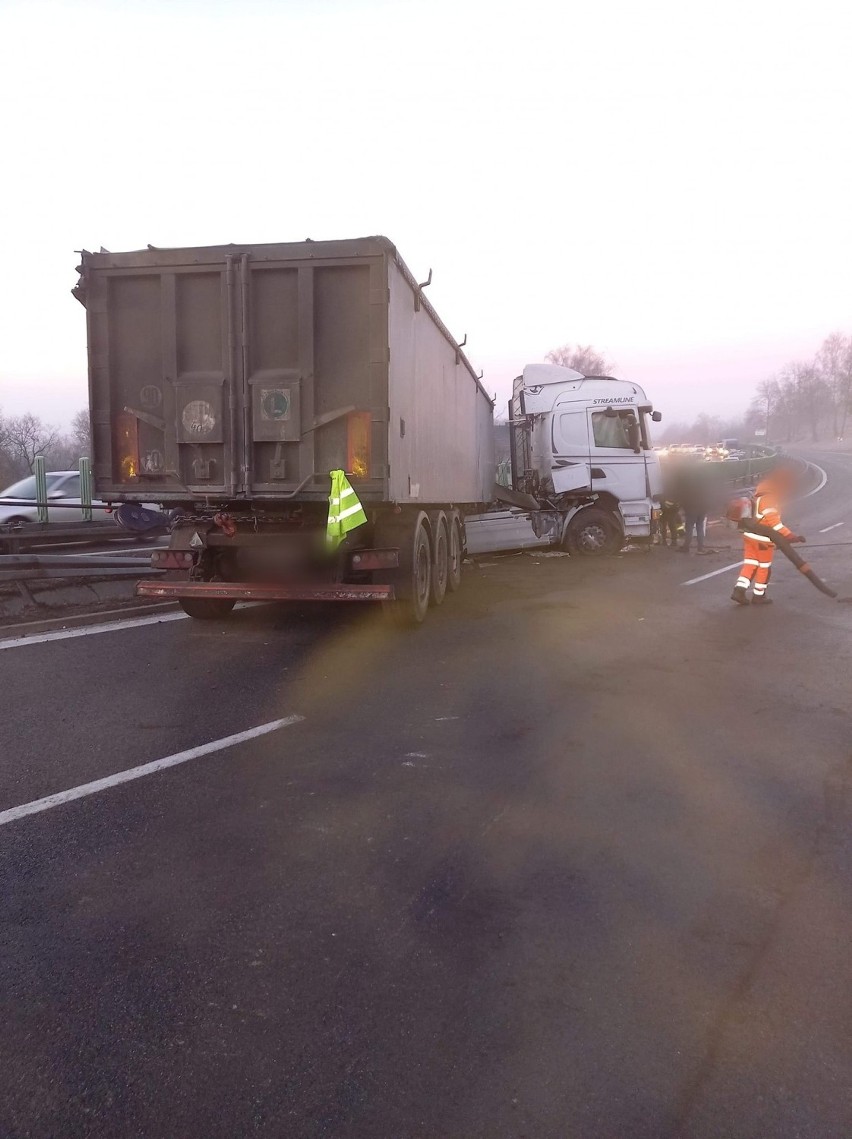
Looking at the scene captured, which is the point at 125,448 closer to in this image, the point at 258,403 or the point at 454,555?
the point at 258,403

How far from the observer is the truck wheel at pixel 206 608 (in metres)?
9.39

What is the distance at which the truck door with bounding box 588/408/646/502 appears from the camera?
17062mm

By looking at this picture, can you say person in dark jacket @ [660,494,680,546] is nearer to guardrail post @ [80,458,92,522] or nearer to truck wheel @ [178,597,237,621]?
guardrail post @ [80,458,92,522]

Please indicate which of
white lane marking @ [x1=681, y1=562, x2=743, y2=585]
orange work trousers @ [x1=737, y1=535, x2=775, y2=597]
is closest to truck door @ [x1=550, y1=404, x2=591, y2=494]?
white lane marking @ [x1=681, y1=562, x2=743, y2=585]

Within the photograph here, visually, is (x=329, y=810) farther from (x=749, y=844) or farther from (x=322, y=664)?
(x=322, y=664)

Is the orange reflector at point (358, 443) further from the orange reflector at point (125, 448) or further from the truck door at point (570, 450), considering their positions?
the truck door at point (570, 450)

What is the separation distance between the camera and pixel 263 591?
8242 mm

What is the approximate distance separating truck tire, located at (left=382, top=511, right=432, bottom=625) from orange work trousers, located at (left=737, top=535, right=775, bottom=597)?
4.32 metres

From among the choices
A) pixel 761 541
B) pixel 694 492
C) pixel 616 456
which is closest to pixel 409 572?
pixel 761 541

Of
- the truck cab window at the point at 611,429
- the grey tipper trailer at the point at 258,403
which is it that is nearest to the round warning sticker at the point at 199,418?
the grey tipper trailer at the point at 258,403

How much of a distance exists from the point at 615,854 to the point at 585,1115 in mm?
1613

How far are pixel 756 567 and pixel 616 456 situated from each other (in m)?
6.50

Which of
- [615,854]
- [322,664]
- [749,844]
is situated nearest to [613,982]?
[615,854]

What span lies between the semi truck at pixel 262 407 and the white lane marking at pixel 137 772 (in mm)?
2665
